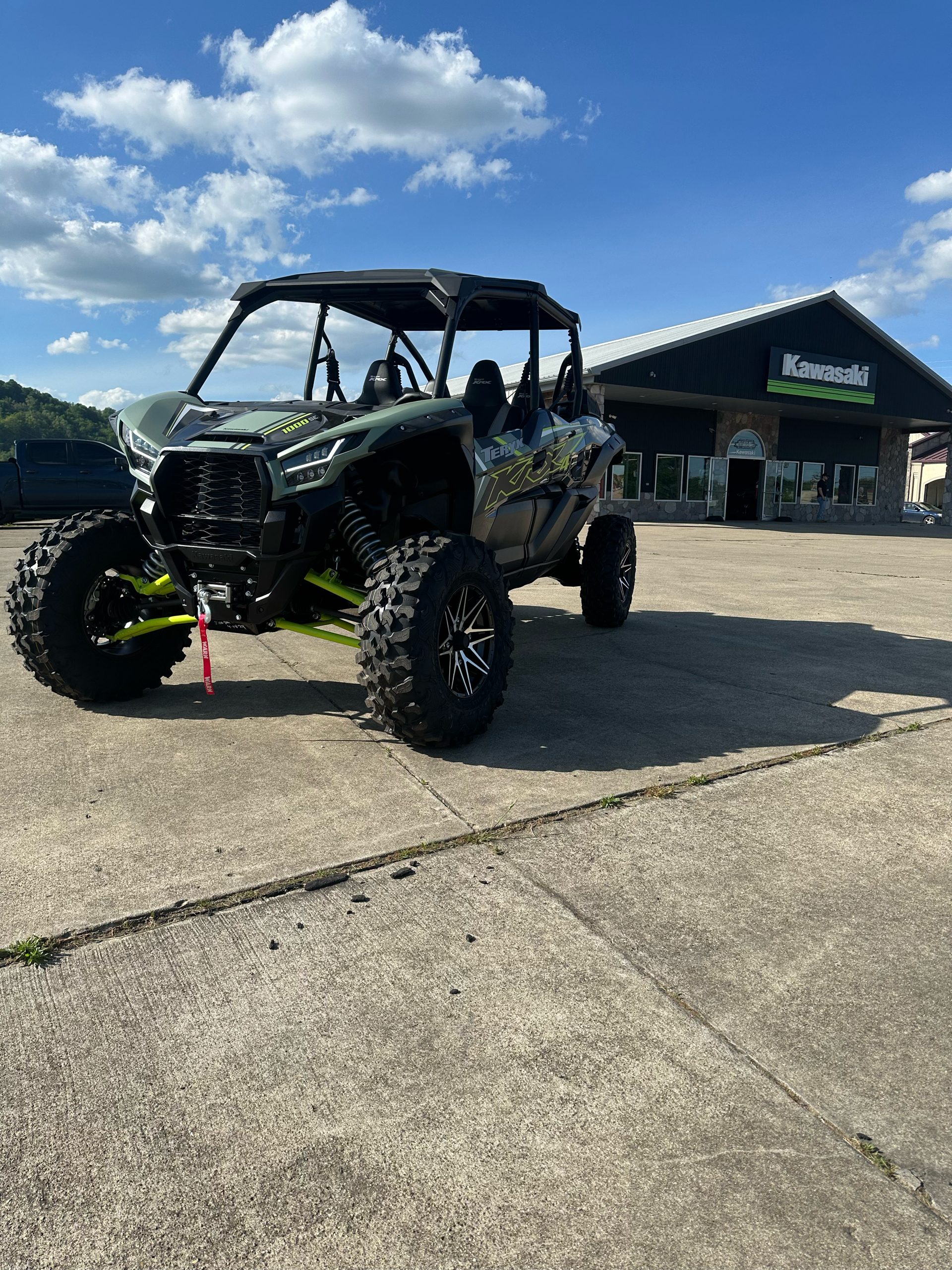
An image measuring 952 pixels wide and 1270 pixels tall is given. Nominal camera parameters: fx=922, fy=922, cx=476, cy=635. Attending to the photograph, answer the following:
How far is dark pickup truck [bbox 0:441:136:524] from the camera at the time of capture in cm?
1930

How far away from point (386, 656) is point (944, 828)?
7.42ft

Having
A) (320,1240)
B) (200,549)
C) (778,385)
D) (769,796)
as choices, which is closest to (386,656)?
(200,549)

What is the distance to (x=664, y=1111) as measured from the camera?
6.29 feet

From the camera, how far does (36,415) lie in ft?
183

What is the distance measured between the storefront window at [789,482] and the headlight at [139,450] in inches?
1334

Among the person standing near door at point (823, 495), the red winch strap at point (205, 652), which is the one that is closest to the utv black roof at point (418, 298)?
the red winch strap at point (205, 652)

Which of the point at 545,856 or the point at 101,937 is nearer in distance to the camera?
the point at 101,937

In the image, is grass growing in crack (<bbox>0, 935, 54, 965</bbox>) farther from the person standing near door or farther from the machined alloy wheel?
the person standing near door

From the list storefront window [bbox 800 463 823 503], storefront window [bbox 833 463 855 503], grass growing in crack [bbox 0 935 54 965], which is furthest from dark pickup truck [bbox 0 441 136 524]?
storefront window [bbox 833 463 855 503]

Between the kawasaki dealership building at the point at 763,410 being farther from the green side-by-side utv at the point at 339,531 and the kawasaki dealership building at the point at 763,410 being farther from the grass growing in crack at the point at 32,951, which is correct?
the grass growing in crack at the point at 32,951

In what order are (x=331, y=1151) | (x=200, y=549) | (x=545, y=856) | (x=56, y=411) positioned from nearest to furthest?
(x=331, y=1151) < (x=545, y=856) < (x=200, y=549) < (x=56, y=411)

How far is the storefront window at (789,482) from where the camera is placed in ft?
116

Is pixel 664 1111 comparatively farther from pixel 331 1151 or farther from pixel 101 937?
pixel 101 937

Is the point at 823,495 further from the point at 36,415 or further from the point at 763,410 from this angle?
the point at 36,415
